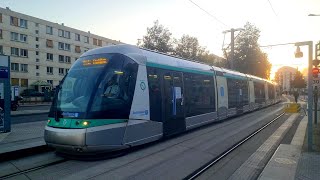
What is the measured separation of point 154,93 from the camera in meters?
9.62

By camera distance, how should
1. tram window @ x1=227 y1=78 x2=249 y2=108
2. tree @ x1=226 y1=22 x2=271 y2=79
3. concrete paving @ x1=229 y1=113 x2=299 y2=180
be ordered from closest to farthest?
1. concrete paving @ x1=229 y1=113 x2=299 y2=180
2. tram window @ x1=227 y1=78 x2=249 y2=108
3. tree @ x1=226 y1=22 x2=271 y2=79

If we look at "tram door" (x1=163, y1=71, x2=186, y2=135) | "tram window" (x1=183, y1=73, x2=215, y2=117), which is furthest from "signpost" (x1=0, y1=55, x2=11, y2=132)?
"tram window" (x1=183, y1=73, x2=215, y2=117)

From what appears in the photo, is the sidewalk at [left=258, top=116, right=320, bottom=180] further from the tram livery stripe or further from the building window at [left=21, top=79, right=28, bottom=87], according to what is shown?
the building window at [left=21, top=79, right=28, bottom=87]

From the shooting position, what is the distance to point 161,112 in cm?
A: 995

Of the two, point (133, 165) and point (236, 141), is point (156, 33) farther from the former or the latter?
point (133, 165)

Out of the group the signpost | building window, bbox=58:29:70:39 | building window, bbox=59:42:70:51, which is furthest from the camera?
building window, bbox=59:42:70:51

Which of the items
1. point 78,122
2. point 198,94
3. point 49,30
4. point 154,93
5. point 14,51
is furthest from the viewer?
point 49,30

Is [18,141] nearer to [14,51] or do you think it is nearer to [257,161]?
[257,161]

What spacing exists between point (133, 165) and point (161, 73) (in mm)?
3857

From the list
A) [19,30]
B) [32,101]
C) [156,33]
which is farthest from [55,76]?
[156,33]

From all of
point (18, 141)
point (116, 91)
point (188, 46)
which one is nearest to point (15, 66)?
point (188, 46)

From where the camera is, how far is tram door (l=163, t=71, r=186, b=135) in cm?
1032

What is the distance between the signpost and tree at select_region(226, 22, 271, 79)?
45.9 meters

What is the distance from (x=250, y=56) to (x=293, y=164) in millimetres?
49659
